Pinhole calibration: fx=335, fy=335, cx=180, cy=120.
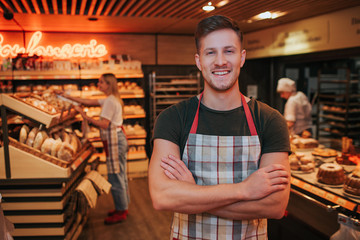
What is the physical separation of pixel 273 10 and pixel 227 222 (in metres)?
3.32

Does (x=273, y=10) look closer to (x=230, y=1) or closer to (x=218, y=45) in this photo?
(x=230, y=1)

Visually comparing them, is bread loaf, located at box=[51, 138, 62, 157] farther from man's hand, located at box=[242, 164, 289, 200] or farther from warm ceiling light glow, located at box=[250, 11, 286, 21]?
warm ceiling light glow, located at box=[250, 11, 286, 21]

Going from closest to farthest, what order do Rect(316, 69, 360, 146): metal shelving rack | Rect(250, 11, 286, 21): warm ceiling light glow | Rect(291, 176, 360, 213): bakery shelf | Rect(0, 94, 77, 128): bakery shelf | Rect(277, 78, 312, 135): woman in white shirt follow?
1. Rect(291, 176, 360, 213): bakery shelf
2. Rect(0, 94, 77, 128): bakery shelf
3. Rect(250, 11, 286, 21): warm ceiling light glow
4. Rect(277, 78, 312, 135): woman in white shirt
5. Rect(316, 69, 360, 146): metal shelving rack

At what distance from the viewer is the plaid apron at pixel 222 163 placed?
5.28ft

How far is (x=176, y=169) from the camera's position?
5.08 feet

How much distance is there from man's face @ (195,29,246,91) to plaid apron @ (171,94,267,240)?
0.55 ft

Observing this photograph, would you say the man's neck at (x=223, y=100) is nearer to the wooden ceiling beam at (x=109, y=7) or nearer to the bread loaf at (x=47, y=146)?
the bread loaf at (x=47, y=146)

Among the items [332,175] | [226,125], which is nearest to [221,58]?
[226,125]

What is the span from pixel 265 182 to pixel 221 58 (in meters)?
0.59

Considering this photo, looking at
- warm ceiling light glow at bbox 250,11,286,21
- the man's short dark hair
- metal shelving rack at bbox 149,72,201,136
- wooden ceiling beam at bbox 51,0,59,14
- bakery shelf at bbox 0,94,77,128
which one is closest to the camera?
the man's short dark hair

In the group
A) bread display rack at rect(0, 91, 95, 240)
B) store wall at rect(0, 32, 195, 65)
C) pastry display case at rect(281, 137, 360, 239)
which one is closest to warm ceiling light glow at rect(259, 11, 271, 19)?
pastry display case at rect(281, 137, 360, 239)

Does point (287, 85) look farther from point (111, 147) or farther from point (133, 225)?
point (133, 225)

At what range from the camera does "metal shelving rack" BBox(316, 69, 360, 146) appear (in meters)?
5.58

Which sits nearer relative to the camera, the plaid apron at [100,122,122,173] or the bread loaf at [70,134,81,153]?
the bread loaf at [70,134,81,153]
